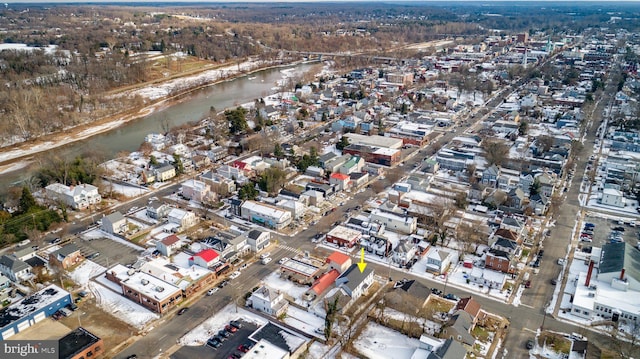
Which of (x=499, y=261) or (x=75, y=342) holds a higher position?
(x=499, y=261)

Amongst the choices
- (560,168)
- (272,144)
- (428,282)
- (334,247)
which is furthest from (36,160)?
(560,168)

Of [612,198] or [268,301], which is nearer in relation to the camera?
[268,301]

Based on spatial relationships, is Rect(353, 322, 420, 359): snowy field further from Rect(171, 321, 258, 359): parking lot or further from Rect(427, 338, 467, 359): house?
Rect(171, 321, 258, 359): parking lot

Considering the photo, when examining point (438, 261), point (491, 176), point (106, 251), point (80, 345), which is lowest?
point (106, 251)

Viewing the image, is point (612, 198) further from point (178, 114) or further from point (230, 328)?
point (178, 114)

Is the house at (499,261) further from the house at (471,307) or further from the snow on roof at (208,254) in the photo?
the snow on roof at (208,254)

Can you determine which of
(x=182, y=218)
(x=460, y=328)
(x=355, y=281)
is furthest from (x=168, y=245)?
(x=460, y=328)

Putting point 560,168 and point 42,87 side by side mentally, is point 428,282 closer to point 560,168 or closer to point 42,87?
point 560,168
